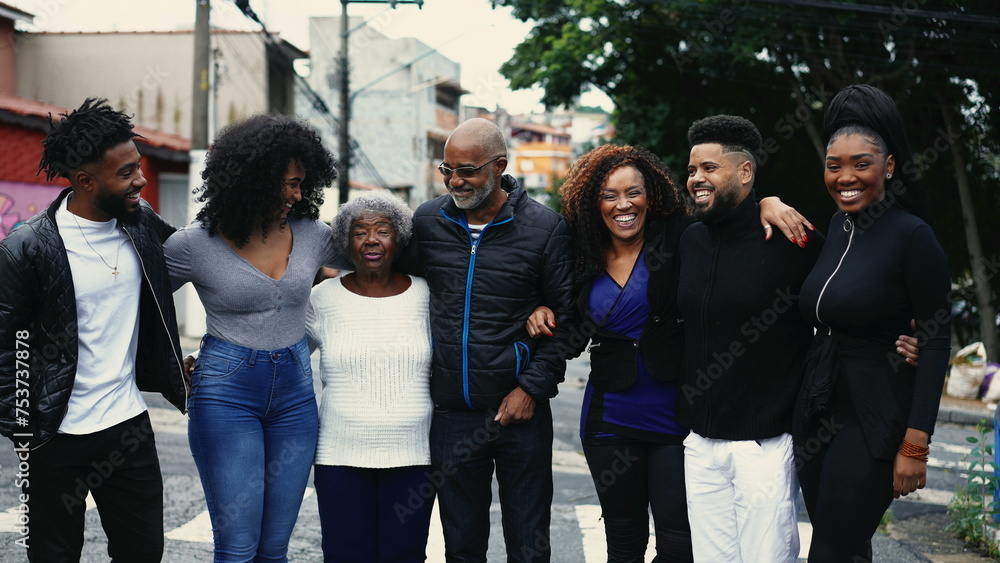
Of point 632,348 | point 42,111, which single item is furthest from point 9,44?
point 632,348

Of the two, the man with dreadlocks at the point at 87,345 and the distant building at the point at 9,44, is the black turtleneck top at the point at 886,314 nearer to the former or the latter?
the man with dreadlocks at the point at 87,345

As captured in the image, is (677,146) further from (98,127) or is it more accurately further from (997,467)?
(98,127)

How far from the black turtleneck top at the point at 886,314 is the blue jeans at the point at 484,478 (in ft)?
3.95

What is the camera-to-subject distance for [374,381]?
3521 millimetres

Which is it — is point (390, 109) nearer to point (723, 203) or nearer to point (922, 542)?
point (922, 542)

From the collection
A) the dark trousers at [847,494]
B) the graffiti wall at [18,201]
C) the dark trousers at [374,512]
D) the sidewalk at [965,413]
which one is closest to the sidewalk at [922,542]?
the dark trousers at [847,494]

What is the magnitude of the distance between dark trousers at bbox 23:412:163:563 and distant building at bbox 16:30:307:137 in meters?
18.1

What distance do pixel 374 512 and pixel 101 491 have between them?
1.00 metres

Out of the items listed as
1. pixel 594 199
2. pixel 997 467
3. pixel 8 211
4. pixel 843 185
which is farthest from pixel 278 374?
pixel 8 211

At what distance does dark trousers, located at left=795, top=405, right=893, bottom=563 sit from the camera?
3.00 m

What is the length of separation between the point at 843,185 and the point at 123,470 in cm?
272

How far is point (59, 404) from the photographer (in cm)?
305

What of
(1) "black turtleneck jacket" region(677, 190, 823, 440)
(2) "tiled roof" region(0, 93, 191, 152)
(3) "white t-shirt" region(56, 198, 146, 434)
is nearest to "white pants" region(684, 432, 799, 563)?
(1) "black turtleneck jacket" region(677, 190, 823, 440)

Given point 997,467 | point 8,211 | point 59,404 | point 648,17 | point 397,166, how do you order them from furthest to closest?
point 397,166
point 648,17
point 8,211
point 997,467
point 59,404
